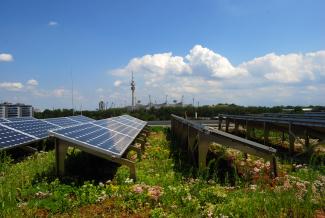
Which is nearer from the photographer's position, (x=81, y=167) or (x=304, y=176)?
(x=304, y=176)

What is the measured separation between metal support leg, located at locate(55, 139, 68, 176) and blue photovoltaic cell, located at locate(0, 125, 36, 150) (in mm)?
2470

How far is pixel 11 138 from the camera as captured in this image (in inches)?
482

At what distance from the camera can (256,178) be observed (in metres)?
8.58

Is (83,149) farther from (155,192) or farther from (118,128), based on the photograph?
(118,128)

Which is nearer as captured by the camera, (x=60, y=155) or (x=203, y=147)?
(x=60, y=155)

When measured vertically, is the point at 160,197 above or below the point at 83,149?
below

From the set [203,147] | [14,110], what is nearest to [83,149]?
[203,147]

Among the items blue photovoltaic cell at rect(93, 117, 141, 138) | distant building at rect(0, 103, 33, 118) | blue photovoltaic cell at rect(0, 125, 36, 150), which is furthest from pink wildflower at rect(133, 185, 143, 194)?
distant building at rect(0, 103, 33, 118)

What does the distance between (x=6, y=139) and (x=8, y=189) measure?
483cm

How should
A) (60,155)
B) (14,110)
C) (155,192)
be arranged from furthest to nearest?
(14,110), (60,155), (155,192)

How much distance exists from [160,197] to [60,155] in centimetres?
286

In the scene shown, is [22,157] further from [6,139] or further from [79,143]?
[79,143]

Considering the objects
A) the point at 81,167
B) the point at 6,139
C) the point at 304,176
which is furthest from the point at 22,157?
the point at 304,176

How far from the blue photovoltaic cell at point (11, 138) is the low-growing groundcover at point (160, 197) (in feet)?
7.95
